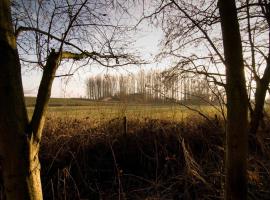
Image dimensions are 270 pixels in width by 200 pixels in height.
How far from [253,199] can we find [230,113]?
2.43 m

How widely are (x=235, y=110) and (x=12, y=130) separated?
186 centimetres

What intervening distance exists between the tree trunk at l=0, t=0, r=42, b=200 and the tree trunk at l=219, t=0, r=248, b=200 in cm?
170

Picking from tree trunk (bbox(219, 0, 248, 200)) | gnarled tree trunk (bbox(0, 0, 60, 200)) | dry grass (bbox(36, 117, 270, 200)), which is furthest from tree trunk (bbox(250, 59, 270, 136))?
gnarled tree trunk (bbox(0, 0, 60, 200))

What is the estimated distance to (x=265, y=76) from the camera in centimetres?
638

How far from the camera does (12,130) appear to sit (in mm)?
2457

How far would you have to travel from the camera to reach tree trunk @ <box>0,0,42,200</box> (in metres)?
2.45

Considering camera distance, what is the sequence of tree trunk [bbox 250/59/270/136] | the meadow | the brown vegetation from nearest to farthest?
1. the meadow
2. the brown vegetation
3. tree trunk [bbox 250/59/270/136]

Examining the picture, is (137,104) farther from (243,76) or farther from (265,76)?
(243,76)

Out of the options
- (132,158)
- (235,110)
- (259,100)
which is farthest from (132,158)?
(235,110)

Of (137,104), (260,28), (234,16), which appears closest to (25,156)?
(234,16)

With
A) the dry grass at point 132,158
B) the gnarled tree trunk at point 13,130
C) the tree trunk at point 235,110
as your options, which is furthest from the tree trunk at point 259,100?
the gnarled tree trunk at point 13,130

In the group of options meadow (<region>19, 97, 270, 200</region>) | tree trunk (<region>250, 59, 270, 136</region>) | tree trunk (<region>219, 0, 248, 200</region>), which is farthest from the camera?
tree trunk (<region>250, 59, 270, 136</region>)

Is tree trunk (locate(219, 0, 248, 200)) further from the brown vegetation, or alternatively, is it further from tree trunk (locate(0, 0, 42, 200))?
the brown vegetation

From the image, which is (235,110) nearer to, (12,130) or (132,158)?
(12,130)
